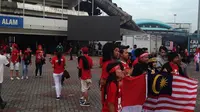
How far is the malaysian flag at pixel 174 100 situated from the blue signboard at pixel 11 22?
3368 cm

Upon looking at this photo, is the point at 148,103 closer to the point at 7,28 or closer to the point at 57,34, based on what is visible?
the point at 7,28

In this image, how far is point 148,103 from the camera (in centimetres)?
496

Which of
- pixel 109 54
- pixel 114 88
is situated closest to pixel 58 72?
pixel 109 54

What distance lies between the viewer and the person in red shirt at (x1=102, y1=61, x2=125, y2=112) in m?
4.50

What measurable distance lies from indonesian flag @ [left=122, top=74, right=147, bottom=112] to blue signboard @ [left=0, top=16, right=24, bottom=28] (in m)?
33.8

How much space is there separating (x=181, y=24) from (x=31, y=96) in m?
97.3

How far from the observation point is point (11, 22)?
37.3m

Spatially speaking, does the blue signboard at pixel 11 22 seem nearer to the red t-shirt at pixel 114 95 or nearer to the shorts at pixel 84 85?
the shorts at pixel 84 85

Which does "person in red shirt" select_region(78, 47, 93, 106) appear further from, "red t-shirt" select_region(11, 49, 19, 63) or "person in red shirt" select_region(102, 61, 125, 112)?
"red t-shirt" select_region(11, 49, 19, 63)

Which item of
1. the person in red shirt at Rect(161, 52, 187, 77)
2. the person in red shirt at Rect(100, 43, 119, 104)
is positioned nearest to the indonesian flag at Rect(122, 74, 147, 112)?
the person in red shirt at Rect(100, 43, 119, 104)

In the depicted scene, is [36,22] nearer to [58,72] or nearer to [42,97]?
[42,97]

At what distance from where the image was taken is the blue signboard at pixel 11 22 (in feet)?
120

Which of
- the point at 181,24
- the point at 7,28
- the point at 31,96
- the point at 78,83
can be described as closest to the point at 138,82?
the point at 31,96

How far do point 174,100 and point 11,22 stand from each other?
34352 mm
